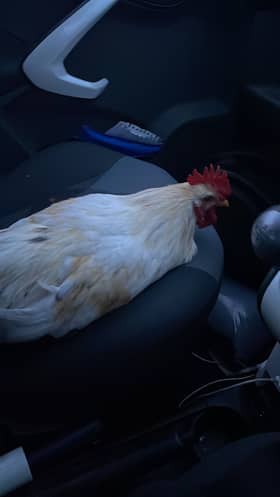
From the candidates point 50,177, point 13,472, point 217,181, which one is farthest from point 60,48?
point 13,472

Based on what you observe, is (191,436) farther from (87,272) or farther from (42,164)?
(42,164)

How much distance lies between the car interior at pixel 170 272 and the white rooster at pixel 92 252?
0.12ft

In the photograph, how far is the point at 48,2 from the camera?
3.80ft

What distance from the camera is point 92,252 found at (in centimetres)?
82

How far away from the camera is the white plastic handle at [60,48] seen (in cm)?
115

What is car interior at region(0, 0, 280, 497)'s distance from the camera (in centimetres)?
82

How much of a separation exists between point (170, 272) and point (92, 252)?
0.48ft

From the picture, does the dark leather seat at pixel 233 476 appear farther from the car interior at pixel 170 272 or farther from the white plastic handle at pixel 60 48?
the white plastic handle at pixel 60 48

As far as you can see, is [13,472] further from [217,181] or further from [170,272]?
[217,181]

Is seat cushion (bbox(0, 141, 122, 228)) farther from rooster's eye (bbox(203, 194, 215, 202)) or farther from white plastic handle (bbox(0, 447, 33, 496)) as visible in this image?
white plastic handle (bbox(0, 447, 33, 496))

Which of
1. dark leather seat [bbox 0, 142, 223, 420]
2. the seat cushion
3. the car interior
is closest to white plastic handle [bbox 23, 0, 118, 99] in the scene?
the car interior

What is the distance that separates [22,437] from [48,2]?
0.89 metres

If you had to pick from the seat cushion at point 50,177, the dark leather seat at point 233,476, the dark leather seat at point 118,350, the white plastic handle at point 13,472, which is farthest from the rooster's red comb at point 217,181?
the white plastic handle at point 13,472

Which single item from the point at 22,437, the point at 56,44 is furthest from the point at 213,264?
the point at 56,44
